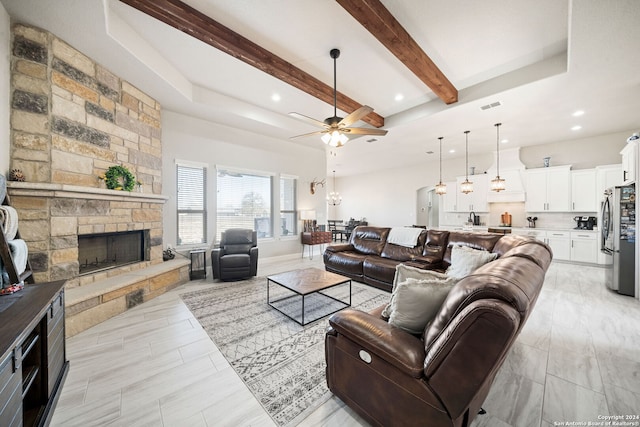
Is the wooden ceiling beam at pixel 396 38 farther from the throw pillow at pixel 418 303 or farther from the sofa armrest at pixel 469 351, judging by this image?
the sofa armrest at pixel 469 351

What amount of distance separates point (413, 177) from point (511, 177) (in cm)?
308

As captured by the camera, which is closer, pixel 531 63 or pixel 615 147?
pixel 531 63

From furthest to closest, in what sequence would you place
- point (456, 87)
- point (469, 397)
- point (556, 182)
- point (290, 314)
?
point (556, 182), point (456, 87), point (290, 314), point (469, 397)

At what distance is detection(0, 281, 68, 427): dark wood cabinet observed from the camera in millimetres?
1013

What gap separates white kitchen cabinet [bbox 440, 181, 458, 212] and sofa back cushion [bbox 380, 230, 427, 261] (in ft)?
13.8

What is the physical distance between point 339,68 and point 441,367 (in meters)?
3.68

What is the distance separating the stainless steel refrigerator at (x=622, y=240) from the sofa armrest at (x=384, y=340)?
4591 millimetres

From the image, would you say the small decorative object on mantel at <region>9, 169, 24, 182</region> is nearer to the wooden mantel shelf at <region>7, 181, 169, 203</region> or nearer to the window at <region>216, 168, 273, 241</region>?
the wooden mantel shelf at <region>7, 181, 169, 203</region>

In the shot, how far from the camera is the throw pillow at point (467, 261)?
8.79ft

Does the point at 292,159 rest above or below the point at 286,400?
above

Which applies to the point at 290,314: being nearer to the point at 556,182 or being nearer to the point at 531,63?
the point at 531,63

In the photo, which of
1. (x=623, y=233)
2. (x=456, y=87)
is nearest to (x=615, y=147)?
(x=623, y=233)

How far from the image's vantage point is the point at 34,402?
1.41m

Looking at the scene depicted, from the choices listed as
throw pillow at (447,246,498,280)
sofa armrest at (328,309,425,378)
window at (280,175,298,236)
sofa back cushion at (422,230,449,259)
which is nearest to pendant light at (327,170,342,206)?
window at (280,175,298,236)
